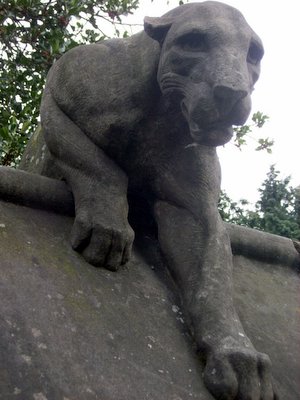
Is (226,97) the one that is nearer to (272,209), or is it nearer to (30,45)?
(30,45)

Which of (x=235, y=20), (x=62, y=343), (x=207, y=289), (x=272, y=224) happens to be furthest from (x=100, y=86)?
(x=272, y=224)

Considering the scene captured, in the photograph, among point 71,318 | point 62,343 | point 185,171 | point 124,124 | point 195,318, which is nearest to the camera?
point 62,343

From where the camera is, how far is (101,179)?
261 cm

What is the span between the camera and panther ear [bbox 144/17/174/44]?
2496 millimetres

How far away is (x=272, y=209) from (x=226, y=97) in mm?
9995

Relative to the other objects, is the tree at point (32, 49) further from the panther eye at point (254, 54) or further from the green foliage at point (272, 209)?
the green foliage at point (272, 209)

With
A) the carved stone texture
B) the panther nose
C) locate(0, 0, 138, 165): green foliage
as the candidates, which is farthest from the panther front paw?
Result: locate(0, 0, 138, 165): green foliage

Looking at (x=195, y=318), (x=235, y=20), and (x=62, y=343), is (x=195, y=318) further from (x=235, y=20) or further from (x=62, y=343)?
(x=235, y=20)

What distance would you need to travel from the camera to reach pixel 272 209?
1185 centimetres

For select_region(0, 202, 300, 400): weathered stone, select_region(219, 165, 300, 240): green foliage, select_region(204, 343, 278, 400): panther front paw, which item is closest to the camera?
select_region(0, 202, 300, 400): weathered stone

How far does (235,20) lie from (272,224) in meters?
9.07

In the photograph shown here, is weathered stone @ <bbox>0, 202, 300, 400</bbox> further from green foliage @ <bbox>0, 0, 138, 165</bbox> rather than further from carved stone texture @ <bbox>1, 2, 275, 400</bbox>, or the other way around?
green foliage @ <bbox>0, 0, 138, 165</bbox>

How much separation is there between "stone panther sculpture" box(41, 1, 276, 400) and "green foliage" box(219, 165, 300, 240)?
8.36 metres

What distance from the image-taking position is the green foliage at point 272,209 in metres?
11.1
